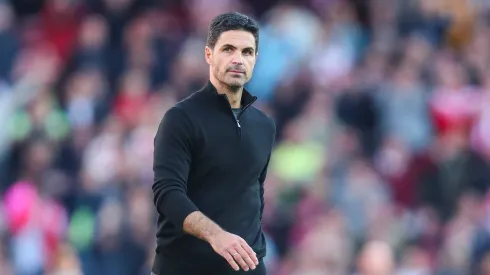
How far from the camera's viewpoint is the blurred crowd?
13.4 meters

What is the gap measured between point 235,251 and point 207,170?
1.83ft

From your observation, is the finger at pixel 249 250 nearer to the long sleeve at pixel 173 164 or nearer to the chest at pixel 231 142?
the long sleeve at pixel 173 164

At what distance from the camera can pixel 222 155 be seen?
623 centimetres

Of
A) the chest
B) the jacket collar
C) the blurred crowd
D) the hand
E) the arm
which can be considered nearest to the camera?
the hand

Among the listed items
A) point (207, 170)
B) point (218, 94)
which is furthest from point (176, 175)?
point (218, 94)

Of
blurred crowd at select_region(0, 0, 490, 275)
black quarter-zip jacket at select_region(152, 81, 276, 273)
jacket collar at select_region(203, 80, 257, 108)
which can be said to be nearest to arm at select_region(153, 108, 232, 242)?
black quarter-zip jacket at select_region(152, 81, 276, 273)

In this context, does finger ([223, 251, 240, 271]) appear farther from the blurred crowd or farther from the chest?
the blurred crowd

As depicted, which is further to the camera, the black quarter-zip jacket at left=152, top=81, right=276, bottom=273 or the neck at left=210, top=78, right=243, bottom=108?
the neck at left=210, top=78, right=243, bottom=108

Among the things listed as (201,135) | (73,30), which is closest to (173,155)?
(201,135)

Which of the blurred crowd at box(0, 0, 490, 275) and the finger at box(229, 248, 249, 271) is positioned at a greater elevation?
the blurred crowd at box(0, 0, 490, 275)

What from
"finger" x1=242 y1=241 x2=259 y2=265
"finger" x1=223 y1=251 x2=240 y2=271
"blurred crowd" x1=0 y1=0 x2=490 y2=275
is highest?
"blurred crowd" x1=0 y1=0 x2=490 y2=275

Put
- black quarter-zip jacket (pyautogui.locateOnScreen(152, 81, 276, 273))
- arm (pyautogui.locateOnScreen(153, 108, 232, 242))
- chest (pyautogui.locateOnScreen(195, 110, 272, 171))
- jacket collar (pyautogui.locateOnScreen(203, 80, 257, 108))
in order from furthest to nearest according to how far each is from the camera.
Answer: jacket collar (pyautogui.locateOnScreen(203, 80, 257, 108))
chest (pyautogui.locateOnScreen(195, 110, 272, 171))
black quarter-zip jacket (pyautogui.locateOnScreen(152, 81, 276, 273))
arm (pyautogui.locateOnScreen(153, 108, 232, 242))

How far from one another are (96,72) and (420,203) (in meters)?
3.97

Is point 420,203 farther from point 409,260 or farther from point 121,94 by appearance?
point 121,94
